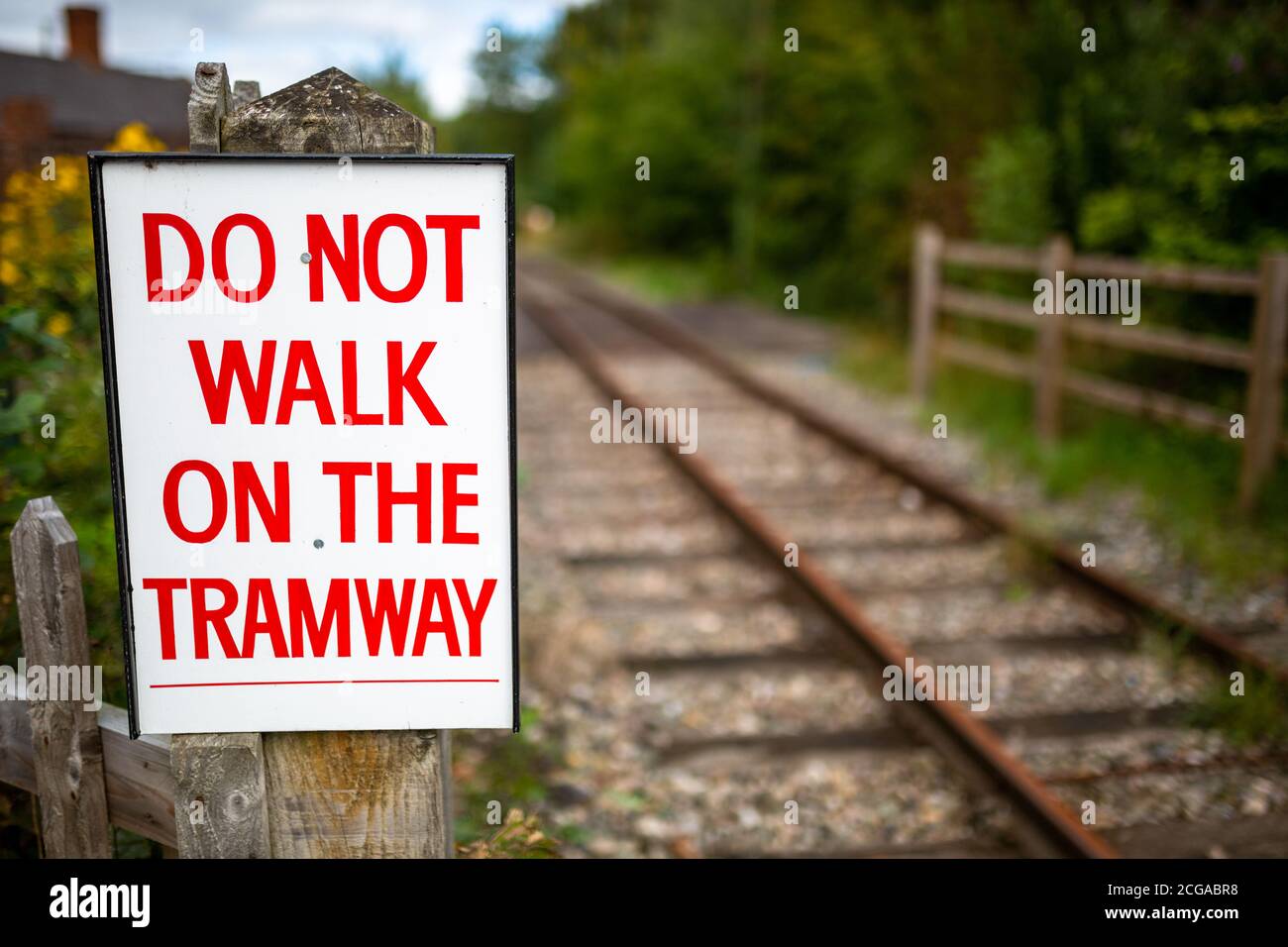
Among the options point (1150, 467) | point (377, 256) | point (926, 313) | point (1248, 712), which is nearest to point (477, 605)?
point (377, 256)

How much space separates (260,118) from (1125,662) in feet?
16.0

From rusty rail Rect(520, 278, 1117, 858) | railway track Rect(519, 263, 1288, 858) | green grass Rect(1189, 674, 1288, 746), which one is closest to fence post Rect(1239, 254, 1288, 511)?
railway track Rect(519, 263, 1288, 858)

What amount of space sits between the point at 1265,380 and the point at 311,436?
6.79 meters

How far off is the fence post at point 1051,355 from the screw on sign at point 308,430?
8.24m

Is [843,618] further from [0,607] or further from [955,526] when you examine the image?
[0,607]

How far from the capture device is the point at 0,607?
3.12m

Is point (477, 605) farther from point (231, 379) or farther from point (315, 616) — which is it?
point (231, 379)

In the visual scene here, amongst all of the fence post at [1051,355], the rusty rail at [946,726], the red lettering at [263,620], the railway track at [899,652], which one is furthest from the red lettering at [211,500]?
the fence post at [1051,355]

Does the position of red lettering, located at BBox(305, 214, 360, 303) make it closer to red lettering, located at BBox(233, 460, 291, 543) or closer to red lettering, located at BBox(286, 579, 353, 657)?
red lettering, located at BBox(233, 460, 291, 543)

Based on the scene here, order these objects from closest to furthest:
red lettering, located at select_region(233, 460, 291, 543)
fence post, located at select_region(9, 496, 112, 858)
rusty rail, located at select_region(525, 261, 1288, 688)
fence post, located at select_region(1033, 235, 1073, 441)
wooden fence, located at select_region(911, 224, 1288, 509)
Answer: red lettering, located at select_region(233, 460, 291, 543) → fence post, located at select_region(9, 496, 112, 858) → rusty rail, located at select_region(525, 261, 1288, 688) → wooden fence, located at select_region(911, 224, 1288, 509) → fence post, located at select_region(1033, 235, 1073, 441)

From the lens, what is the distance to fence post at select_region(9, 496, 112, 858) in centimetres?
221

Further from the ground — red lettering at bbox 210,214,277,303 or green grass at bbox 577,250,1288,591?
red lettering at bbox 210,214,277,303

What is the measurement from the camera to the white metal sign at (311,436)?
1.93m

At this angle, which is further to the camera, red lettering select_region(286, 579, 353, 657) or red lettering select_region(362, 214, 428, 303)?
red lettering select_region(286, 579, 353, 657)
